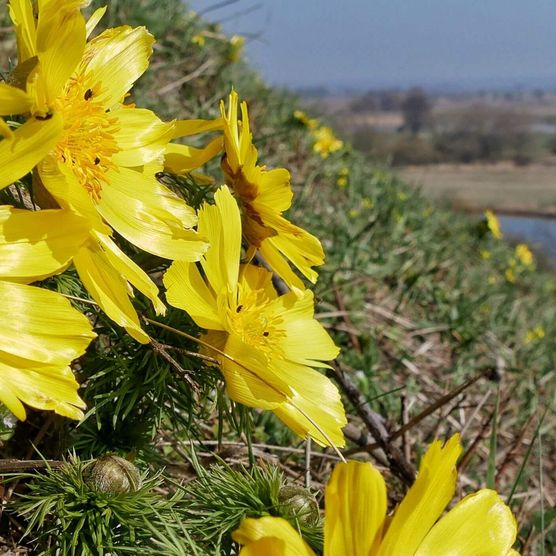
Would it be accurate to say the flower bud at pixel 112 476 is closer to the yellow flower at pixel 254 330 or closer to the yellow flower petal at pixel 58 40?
the yellow flower at pixel 254 330

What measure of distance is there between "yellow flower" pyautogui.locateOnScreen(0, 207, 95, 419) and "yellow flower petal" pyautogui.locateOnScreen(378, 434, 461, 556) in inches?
8.9

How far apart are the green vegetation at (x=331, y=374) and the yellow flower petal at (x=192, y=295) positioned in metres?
0.03

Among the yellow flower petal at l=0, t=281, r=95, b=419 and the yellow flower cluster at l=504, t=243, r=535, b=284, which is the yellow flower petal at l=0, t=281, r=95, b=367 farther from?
the yellow flower cluster at l=504, t=243, r=535, b=284

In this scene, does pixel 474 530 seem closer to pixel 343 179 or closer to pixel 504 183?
pixel 343 179

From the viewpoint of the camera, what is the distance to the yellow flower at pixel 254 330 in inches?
23.3

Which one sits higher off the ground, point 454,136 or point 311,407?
point 311,407

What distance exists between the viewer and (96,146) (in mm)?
598

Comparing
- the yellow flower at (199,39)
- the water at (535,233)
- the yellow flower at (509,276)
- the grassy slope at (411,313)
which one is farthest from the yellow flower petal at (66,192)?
the water at (535,233)

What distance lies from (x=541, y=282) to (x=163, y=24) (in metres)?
3.10

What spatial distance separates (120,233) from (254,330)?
169 mm

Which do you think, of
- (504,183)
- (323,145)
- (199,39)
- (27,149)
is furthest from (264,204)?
(504,183)

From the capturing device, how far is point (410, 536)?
507 mm

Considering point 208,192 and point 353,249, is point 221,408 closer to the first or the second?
point 208,192

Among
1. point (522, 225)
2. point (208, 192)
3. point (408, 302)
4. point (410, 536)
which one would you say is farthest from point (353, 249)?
point (522, 225)
